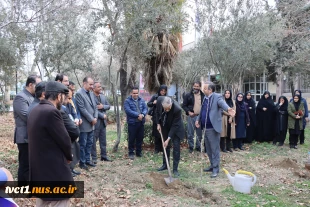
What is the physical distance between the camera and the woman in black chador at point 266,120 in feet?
30.3

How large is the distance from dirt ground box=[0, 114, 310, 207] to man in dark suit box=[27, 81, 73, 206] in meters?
1.82

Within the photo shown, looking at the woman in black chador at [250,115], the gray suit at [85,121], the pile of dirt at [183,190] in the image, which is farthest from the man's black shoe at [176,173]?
the woman in black chador at [250,115]

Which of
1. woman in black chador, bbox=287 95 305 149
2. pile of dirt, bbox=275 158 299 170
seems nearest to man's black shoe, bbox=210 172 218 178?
pile of dirt, bbox=275 158 299 170

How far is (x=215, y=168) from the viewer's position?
570 cm

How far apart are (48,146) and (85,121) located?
342 cm

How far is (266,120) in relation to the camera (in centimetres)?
926

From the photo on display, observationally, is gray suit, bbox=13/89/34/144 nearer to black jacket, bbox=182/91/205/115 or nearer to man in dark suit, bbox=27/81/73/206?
man in dark suit, bbox=27/81/73/206

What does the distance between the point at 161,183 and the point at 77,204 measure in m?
1.61

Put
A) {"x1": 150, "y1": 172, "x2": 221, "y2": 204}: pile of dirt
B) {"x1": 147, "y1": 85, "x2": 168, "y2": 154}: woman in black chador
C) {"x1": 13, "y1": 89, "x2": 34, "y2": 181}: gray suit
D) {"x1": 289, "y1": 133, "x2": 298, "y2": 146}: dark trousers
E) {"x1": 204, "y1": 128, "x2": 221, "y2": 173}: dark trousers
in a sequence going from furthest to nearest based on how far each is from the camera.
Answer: {"x1": 289, "y1": 133, "x2": 298, "y2": 146}: dark trousers
{"x1": 147, "y1": 85, "x2": 168, "y2": 154}: woman in black chador
{"x1": 204, "y1": 128, "x2": 221, "y2": 173}: dark trousers
{"x1": 150, "y1": 172, "x2": 221, "y2": 204}: pile of dirt
{"x1": 13, "y1": 89, "x2": 34, "y2": 181}: gray suit

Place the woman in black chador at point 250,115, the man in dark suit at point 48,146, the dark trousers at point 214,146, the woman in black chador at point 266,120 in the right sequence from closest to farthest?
1. the man in dark suit at point 48,146
2. the dark trousers at point 214,146
3. the woman in black chador at point 250,115
4. the woman in black chador at point 266,120

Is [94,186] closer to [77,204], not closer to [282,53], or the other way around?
[77,204]

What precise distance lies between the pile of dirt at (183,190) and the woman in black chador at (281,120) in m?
5.15

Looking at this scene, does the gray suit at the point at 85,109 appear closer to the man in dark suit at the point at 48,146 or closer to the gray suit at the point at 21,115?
the gray suit at the point at 21,115

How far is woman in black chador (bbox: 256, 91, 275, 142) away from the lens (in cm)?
925
